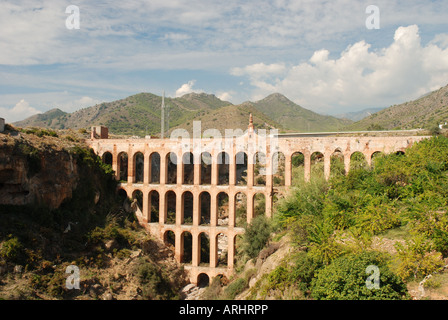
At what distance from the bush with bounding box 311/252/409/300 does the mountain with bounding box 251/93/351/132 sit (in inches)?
3231

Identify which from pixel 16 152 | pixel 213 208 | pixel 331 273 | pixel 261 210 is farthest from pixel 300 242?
pixel 16 152

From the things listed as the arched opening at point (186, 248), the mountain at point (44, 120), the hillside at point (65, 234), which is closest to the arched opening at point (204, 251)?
the arched opening at point (186, 248)

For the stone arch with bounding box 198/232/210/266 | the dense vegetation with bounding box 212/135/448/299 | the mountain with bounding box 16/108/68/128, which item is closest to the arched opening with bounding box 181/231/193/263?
the stone arch with bounding box 198/232/210/266

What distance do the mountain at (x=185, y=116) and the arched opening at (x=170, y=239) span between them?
122 feet

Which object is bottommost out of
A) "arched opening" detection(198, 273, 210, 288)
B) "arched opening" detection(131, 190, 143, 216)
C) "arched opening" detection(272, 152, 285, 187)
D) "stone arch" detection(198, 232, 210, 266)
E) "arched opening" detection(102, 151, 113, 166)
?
"arched opening" detection(198, 273, 210, 288)

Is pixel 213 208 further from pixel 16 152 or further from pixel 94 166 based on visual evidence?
pixel 16 152

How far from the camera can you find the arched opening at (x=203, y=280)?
30203 millimetres

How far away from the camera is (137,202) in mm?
33000

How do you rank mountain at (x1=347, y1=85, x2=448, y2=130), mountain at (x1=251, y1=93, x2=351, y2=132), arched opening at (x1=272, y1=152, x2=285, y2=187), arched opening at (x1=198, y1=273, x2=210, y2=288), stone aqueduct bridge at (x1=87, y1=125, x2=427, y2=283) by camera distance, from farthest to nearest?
1. mountain at (x1=251, y1=93, x2=351, y2=132)
2. mountain at (x1=347, y1=85, x2=448, y2=130)
3. arched opening at (x1=272, y1=152, x2=285, y2=187)
4. arched opening at (x1=198, y1=273, x2=210, y2=288)
5. stone aqueduct bridge at (x1=87, y1=125, x2=427, y2=283)

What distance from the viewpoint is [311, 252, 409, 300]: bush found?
11613mm

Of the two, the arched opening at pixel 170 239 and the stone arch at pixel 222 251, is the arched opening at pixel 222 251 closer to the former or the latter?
the stone arch at pixel 222 251

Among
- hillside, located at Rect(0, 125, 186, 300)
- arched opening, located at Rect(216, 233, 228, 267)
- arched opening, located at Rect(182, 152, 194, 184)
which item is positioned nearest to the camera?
hillside, located at Rect(0, 125, 186, 300)

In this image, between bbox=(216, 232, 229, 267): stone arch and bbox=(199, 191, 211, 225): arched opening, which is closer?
bbox=(216, 232, 229, 267): stone arch

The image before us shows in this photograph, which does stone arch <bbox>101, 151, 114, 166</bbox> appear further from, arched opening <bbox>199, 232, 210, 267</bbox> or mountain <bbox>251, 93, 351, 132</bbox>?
mountain <bbox>251, 93, 351, 132</bbox>
